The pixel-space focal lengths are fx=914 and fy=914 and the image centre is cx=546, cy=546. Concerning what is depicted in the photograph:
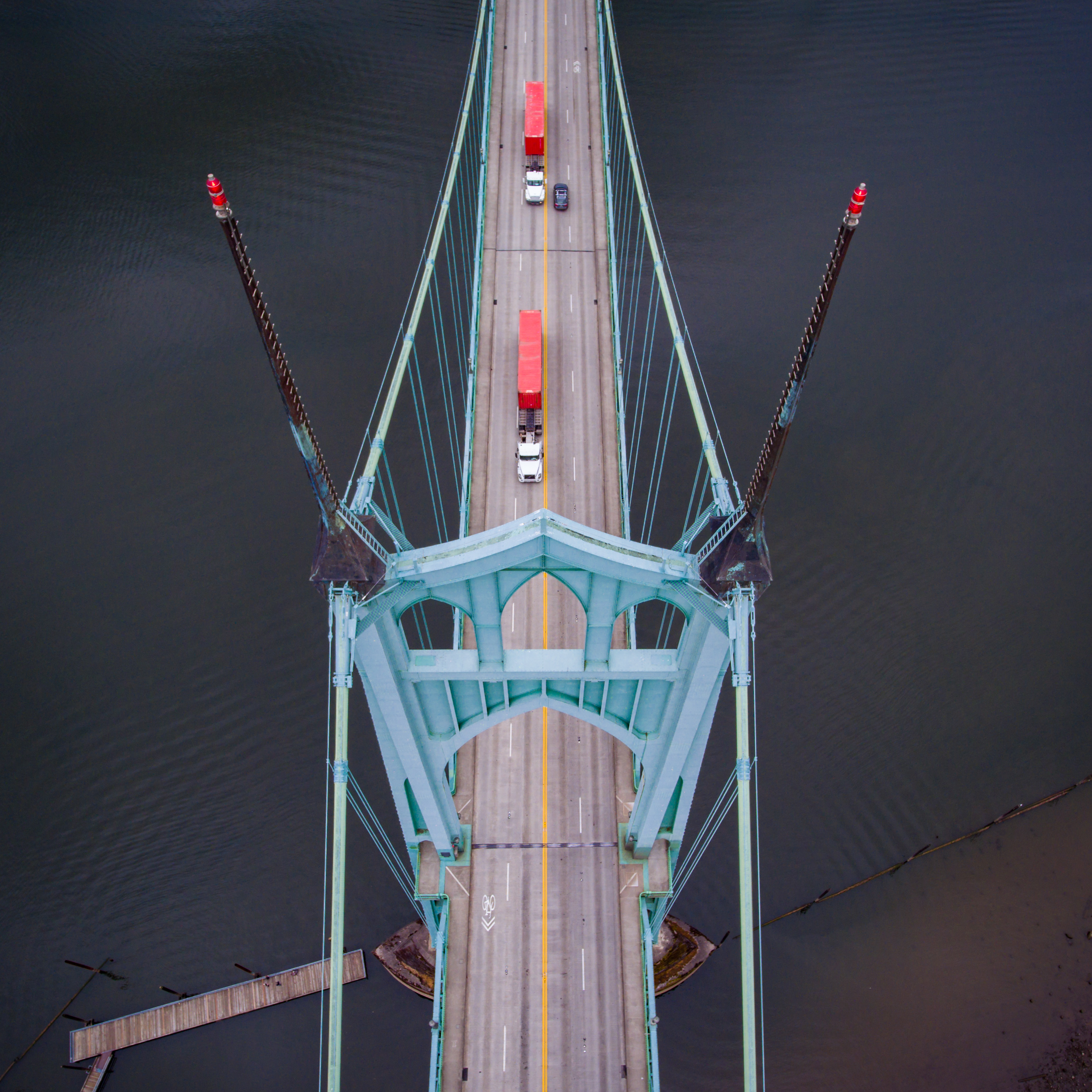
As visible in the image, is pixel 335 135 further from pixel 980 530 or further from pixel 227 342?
pixel 980 530

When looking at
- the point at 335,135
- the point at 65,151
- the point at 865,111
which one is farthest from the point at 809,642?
the point at 65,151

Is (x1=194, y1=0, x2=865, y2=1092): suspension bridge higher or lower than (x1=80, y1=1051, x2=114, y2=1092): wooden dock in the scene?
higher

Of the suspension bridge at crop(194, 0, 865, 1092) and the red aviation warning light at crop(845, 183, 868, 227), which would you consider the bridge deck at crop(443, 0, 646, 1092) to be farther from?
the red aviation warning light at crop(845, 183, 868, 227)

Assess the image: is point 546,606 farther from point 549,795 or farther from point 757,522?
point 757,522

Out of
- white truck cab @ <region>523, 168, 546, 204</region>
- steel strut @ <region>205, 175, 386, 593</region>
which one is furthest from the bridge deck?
steel strut @ <region>205, 175, 386, 593</region>

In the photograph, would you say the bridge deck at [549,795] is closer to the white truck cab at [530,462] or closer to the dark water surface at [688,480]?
the white truck cab at [530,462]

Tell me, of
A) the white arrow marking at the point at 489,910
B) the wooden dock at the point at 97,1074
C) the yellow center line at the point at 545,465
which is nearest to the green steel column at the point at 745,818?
the yellow center line at the point at 545,465
